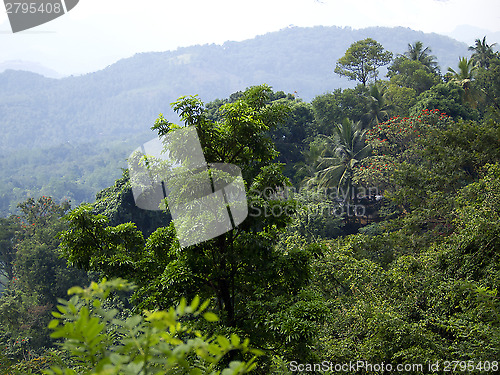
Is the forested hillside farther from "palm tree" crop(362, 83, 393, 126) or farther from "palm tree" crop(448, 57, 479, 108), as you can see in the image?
"palm tree" crop(448, 57, 479, 108)

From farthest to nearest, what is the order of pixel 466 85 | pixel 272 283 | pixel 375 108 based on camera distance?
1. pixel 375 108
2. pixel 466 85
3. pixel 272 283

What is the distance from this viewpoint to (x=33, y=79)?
16675 centimetres

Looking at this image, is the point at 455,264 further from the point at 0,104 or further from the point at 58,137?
the point at 0,104

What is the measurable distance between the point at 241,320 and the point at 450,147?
9374 mm

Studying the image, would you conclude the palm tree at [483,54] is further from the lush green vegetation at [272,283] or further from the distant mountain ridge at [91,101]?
the distant mountain ridge at [91,101]

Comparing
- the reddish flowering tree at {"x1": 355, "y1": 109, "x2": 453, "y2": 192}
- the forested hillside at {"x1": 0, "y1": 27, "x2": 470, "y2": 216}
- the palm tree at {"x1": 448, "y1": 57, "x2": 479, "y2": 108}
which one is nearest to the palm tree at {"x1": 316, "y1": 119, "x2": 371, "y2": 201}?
the reddish flowering tree at {"x1": 355, "y1": 109, "x2": 453, "y2": 192}

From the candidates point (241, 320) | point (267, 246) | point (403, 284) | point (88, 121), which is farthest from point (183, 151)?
point (88, 121)

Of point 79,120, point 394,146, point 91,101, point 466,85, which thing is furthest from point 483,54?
point 91,101

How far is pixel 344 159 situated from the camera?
19.0 metres

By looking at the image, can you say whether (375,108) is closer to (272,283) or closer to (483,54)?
(483,54)

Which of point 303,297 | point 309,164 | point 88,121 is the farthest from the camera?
point 88,121

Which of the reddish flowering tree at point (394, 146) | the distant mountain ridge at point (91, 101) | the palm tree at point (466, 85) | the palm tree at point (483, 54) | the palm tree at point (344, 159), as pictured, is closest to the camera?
the reddish flowering tree at point (394, 146)

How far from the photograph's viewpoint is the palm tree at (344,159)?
1856cm

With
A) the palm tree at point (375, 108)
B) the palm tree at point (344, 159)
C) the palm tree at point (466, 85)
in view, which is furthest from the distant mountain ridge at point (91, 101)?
the palm tree at point (344, 159)
